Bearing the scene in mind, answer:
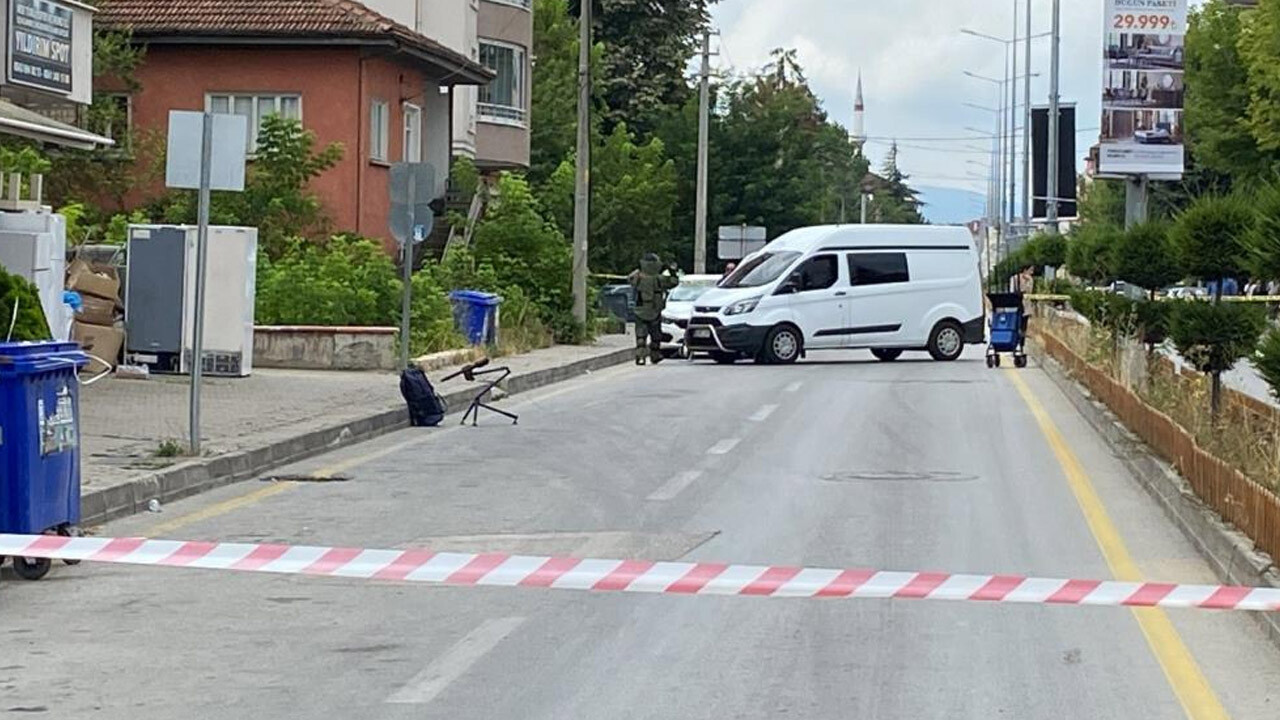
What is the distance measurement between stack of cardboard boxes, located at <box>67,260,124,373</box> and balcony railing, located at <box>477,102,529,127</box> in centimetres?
2662

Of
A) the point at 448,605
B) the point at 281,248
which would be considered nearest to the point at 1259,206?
the point at 448,605

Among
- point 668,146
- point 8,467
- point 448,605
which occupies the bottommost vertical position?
point 448,605

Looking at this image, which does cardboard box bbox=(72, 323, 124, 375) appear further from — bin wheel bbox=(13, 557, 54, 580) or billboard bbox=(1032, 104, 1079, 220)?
billboard bbox=(1032, 104, 1079, 220)

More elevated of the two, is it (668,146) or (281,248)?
(668,146)

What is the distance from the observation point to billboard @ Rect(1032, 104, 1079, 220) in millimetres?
65625

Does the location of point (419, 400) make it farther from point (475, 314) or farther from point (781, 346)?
point (781, 346)

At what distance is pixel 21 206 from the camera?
21.9 meters

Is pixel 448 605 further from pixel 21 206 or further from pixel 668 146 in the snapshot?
pixel 668 146

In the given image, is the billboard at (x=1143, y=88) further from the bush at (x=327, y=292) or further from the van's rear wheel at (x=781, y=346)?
the bush at (x=327, y=292)

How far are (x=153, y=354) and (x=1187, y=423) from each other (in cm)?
1309

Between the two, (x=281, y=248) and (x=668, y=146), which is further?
(x=668, y=146)

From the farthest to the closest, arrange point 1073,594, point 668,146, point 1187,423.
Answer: point 668,146
point 1187,423
point 1073,594

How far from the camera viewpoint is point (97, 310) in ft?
78.1

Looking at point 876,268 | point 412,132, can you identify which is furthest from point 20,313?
point 412,132
